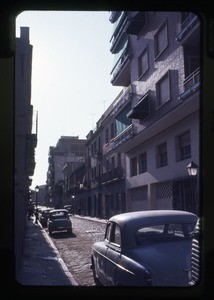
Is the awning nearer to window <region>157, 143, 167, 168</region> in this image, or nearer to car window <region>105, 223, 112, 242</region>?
window <region>157, 143, 167, 168</region>

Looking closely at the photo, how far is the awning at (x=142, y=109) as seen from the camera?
53.0 ft

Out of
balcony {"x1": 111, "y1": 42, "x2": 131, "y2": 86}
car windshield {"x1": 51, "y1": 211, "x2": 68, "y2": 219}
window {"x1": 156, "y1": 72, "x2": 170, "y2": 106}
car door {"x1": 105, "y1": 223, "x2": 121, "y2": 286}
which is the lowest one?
car windshield {"x1": 51, "y1": 211, "x2": 68, "y2": 219}

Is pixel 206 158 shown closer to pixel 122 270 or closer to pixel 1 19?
pixel 1 19

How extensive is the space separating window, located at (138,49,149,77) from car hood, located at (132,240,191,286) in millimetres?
12984

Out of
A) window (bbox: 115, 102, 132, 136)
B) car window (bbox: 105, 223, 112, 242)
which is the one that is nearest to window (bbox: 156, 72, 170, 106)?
window (bbox: 115, 102, 132, 136)

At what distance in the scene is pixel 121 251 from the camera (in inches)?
164

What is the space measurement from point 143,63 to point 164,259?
14.6 meters

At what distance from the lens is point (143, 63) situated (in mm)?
17219

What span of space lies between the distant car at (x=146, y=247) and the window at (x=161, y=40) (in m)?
11.7

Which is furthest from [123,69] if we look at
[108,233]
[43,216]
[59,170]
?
[108,233]

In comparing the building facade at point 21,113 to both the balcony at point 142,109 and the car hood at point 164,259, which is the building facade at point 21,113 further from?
the balcony at point 142,109

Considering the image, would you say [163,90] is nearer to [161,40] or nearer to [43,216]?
[161,40]

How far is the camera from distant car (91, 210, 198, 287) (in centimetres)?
344

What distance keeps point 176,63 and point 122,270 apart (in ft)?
37.5
